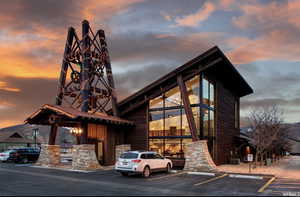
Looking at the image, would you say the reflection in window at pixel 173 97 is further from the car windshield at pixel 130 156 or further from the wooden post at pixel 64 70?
the wooden post at pixel 64 70

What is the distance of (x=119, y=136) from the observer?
101 ft

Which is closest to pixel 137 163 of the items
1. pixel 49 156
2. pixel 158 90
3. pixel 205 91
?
pixel 158 90

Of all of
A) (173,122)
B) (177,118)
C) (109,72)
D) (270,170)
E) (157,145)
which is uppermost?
(109,72)

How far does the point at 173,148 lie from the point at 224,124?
360 inches

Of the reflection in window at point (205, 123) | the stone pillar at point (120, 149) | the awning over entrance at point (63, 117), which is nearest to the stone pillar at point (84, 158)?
the awning over entrance at point (63, 117)

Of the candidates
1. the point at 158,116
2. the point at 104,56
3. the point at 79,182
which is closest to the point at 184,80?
the point at 158,116

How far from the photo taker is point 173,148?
29.1 meters

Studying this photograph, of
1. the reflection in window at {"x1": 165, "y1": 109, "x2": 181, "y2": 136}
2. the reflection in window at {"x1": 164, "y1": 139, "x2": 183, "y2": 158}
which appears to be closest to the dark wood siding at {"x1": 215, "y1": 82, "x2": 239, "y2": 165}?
the reflection in window at {"x1": 164, "y1": 139, "x2": 183, "y2": 158}

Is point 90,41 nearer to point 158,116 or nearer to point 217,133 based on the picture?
point 158,116

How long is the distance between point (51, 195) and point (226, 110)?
89.2 ft

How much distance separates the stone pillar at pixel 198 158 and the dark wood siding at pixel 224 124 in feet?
22.0

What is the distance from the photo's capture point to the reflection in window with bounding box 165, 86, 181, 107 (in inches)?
1169

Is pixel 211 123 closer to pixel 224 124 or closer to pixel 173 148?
pixel 224 124

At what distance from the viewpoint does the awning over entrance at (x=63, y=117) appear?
81.4 ft
